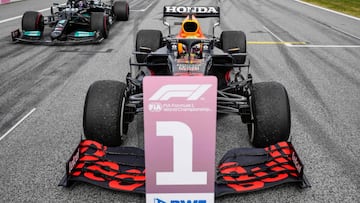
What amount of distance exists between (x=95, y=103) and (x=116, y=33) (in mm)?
7562

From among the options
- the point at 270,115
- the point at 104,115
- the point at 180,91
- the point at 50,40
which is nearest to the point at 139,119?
the point at 104,115

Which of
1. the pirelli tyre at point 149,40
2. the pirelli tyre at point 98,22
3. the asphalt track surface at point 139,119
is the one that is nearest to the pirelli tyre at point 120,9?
the asphalt track surface at point 139,119

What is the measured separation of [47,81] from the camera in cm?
672

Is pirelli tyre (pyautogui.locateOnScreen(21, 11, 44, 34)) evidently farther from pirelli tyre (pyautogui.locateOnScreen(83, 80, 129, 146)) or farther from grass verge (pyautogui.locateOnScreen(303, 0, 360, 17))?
grass verge (pyautogui.locateOnScreen(303, 0, 360, 17))

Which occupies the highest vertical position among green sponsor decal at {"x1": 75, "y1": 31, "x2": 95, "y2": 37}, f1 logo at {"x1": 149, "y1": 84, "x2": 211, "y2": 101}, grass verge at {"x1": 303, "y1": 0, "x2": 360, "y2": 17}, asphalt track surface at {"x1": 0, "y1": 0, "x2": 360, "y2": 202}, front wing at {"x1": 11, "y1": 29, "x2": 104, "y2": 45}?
f1 logo at {"x1": 149, "y1": 84, "x2": 211, "y2": 101}

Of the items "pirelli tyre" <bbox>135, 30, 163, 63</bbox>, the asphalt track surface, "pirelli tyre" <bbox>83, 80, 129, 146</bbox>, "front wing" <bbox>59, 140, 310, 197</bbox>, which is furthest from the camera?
"pirelli tyre" <bbox>135, 30, 163, 63</bbox>

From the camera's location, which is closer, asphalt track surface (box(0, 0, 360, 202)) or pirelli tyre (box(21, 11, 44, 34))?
asphalt track surface (box(0, 0, 360, 202))

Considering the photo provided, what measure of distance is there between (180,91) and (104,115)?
4.80ft

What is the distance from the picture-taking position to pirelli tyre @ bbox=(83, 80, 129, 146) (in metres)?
3.79

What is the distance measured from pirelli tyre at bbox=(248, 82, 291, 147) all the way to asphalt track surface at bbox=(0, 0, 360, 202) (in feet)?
1.52

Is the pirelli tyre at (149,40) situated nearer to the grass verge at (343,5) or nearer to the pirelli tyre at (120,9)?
the pirelli tyre at (120,9)

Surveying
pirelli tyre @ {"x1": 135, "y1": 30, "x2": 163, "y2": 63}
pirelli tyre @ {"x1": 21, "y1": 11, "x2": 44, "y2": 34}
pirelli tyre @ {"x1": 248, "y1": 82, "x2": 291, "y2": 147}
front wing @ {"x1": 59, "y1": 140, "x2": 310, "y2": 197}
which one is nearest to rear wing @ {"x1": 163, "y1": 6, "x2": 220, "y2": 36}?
pirelli tyre @ {"x1": 135, "y1": 30, "x2": 163, "y2": 63}

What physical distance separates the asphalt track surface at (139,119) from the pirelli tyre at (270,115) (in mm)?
463

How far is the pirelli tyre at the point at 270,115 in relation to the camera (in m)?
3.84
